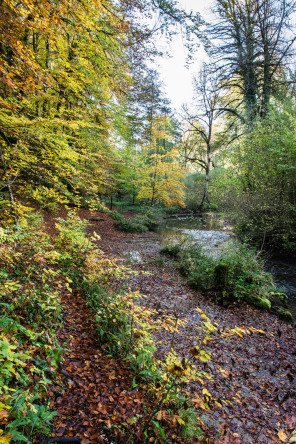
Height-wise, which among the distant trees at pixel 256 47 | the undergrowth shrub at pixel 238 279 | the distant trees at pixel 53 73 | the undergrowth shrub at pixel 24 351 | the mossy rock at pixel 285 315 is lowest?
the mossy rock at pixel 285 315

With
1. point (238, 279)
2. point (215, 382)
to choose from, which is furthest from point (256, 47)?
point (215, 382)

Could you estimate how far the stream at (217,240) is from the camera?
6961 millimetres

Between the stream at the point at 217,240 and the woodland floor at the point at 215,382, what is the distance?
2.12 m

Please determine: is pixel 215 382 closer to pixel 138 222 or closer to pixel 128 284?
pixel 128 284

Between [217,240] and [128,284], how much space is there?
770 centimetres

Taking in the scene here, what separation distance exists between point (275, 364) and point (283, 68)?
15.2 metres

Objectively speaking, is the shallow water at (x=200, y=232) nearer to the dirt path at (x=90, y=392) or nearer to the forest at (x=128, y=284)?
the forest at (x=128, y=284)

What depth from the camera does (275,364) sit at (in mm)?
3604

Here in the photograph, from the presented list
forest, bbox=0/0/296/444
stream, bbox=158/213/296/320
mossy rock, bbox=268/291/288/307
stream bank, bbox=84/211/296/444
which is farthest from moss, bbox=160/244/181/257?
mossy rock, bbox=268/291/288/307

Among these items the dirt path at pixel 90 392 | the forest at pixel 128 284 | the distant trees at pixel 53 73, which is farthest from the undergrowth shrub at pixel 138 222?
the dirt path at pixel 90 392

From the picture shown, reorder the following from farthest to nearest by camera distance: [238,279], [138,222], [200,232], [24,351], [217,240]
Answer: [138,222], [200,232], [217,240], [238,279], [24,351]

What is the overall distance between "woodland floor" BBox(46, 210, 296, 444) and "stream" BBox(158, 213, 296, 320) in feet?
6.96

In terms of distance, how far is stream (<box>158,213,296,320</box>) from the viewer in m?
Answer: 6.96

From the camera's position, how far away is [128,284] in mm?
5957
